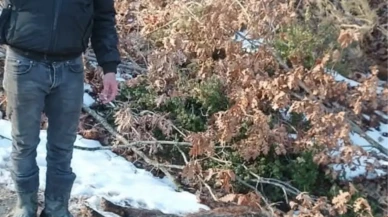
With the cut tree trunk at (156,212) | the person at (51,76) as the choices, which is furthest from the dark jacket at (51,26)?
the cut tree trunk at (156,212)

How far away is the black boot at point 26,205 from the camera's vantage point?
12.8 feet

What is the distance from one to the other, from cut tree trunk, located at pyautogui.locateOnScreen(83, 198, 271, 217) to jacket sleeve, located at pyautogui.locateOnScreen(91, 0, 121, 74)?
1.19 metres

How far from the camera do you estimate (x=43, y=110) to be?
3.79m

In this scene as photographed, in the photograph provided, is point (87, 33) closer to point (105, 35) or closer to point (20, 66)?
point (105, 35)

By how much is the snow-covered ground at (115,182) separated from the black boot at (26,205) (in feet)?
2.13

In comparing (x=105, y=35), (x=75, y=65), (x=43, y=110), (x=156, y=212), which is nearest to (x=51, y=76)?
(x=75, y=65)

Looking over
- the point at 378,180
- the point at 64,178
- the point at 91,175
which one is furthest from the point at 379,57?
the point at 64,178

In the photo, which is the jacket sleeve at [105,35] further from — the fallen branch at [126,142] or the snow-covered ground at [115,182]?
the fallen branch at [126,142]

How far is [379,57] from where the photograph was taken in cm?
805

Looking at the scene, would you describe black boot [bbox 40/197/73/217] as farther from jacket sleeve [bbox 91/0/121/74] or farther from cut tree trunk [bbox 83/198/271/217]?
jacket sleeve [bbox 91/0/121/74]

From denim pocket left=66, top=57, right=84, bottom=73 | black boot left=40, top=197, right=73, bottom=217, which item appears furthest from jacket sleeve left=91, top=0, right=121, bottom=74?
black boot left=40, top=197, right=73, bottom=217

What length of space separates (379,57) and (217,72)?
2929 mm

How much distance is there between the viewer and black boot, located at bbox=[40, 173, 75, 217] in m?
3.93

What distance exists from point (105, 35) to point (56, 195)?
0.94 metres
